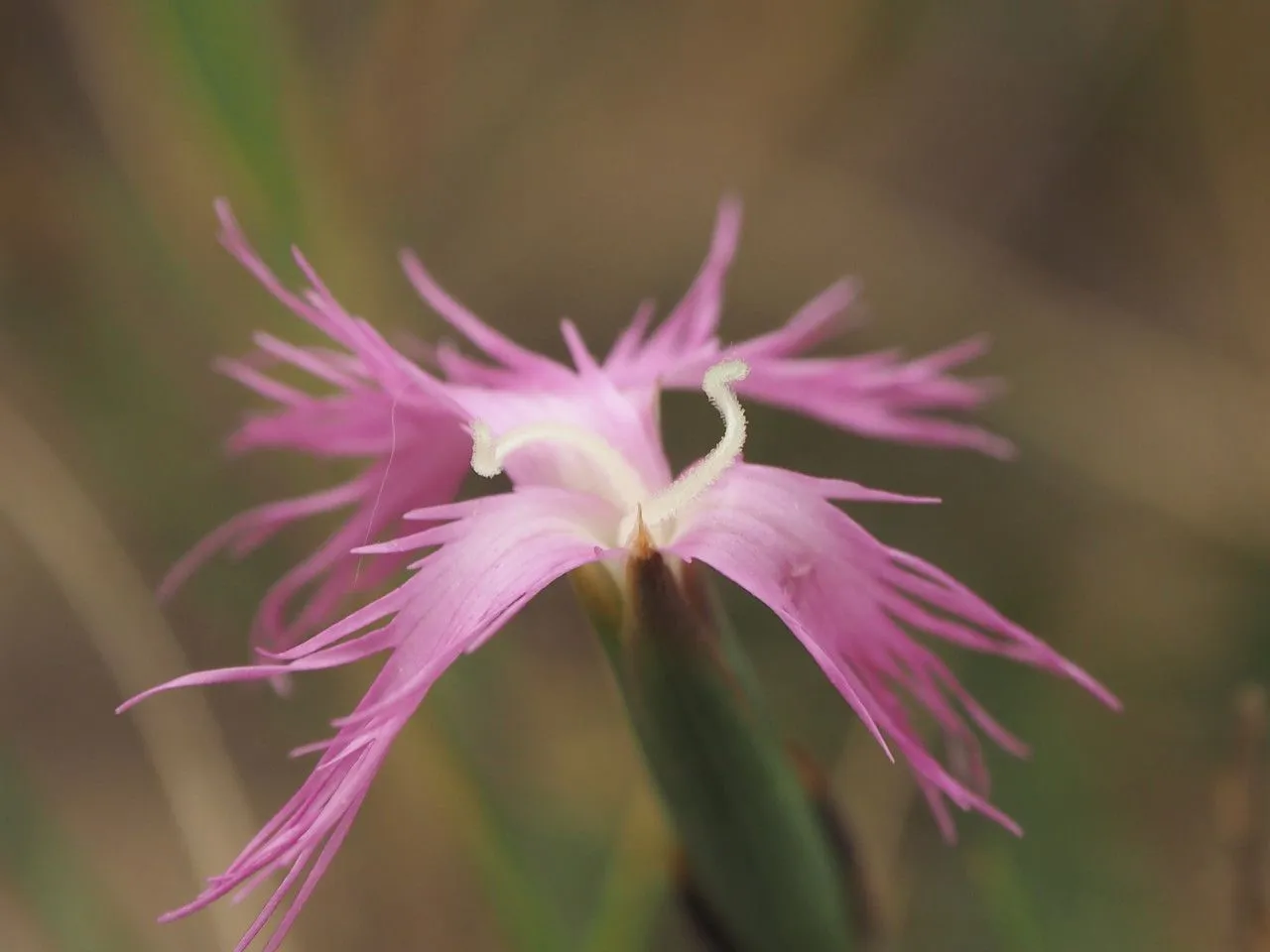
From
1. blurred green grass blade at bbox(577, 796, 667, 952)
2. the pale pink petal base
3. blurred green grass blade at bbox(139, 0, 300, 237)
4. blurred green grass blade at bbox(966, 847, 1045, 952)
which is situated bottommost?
blurred green grass blade at bbox(966, 847, 1045, 952)

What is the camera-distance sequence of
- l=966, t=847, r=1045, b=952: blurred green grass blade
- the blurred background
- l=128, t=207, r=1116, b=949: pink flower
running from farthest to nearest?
the blurred background, l=966, t=847, r=1045, b=952: blurred green grass blade, l=128, t=207, r=1116, b=949: pink flower

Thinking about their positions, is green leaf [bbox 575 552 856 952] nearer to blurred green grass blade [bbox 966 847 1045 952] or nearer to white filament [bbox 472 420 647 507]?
white filament [bbox 472 420 647 507]

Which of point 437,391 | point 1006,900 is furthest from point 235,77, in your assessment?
point 1006,900

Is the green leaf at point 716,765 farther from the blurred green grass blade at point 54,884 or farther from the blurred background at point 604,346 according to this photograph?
the blurred green grass blade at point 54,884

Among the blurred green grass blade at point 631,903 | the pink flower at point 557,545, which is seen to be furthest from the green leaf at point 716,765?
the blurred green grass blade at point 631,903

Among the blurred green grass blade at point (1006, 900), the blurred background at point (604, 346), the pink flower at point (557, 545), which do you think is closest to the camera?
the pink flower at point (557, 545)

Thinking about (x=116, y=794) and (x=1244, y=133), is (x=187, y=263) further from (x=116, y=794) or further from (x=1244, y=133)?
(x=1244, y=133)

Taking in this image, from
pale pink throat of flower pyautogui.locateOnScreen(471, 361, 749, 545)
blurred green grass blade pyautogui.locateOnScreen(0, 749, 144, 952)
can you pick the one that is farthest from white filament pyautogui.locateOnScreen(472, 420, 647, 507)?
blurred green grass blade pyautogui.locateOnScreen(0, 749, 144, 952)
